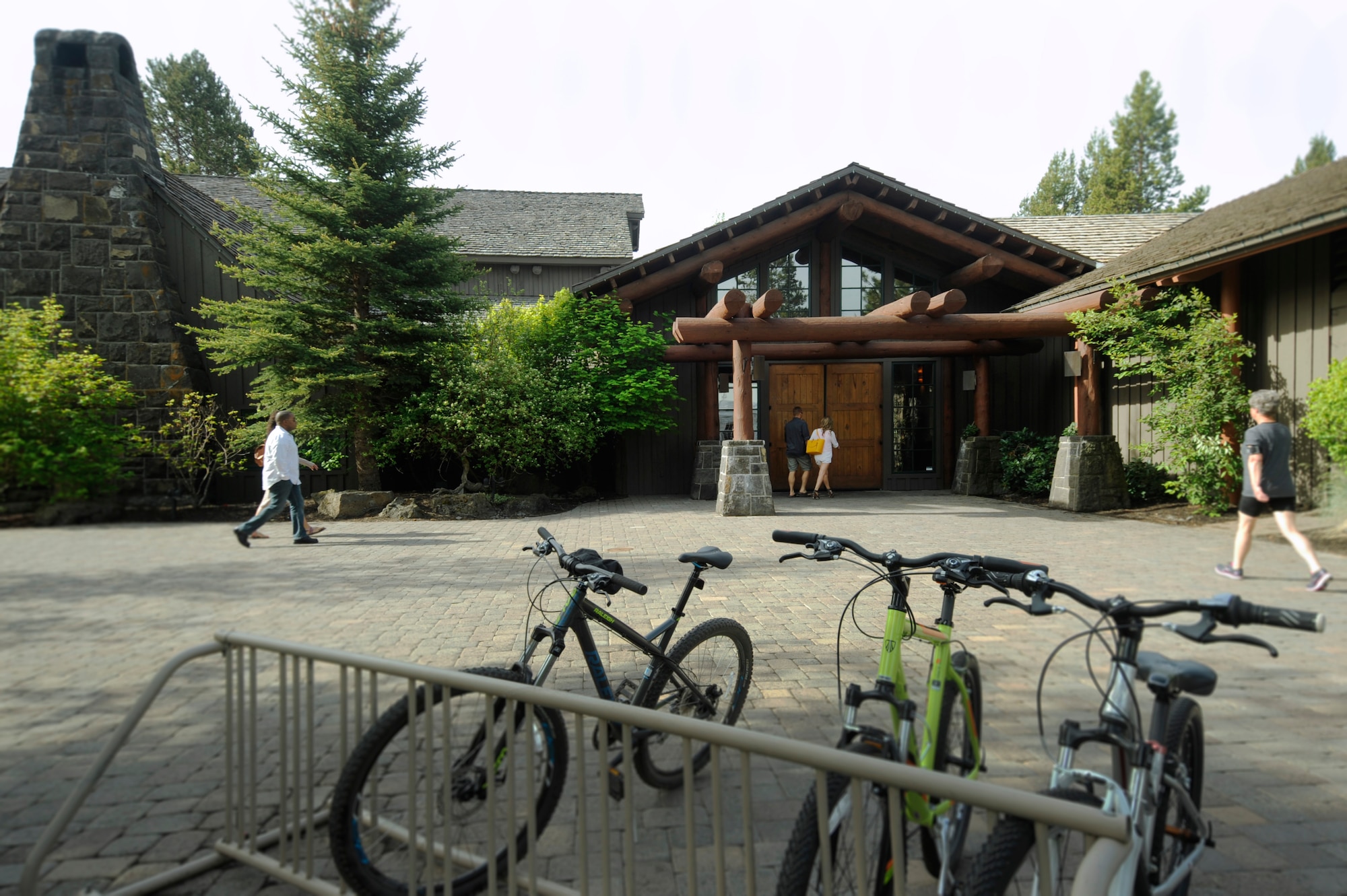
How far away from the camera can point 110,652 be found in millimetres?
5246

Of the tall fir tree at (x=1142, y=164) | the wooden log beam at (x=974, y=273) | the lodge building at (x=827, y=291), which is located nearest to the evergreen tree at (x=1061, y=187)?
the tall fir tree at (x=1142, y=164)

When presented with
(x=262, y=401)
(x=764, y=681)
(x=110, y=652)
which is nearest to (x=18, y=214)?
(x=262, y=401)

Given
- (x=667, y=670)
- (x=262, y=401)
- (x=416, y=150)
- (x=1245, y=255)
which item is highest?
(x=416, y=150)

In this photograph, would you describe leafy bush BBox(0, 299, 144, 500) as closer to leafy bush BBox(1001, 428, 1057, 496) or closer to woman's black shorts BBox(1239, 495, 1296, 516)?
woman's black shorts BBox(1239, 495, 1296, 516)

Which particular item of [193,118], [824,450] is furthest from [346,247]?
[193,118]

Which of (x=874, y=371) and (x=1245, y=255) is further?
(x=874, y=371)

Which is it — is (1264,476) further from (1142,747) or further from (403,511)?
(403,511)

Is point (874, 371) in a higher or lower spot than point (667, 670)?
higher

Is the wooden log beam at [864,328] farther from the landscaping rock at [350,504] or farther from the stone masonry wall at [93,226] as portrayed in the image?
the stone masonry wall at [93,226]

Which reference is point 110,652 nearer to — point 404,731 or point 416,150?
point 404,731

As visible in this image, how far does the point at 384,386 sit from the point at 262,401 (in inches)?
84.6

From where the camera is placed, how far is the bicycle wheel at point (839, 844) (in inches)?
72.1

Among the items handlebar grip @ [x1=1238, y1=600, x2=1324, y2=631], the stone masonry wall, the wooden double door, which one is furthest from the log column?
the stone masonry wall

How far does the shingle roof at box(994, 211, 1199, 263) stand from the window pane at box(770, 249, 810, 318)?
20.7 feet
